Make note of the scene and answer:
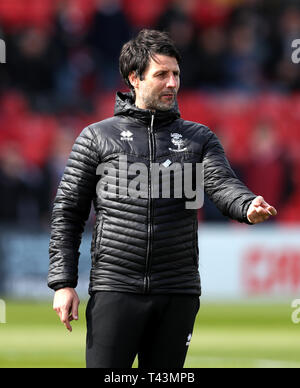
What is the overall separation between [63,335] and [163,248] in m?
7.88

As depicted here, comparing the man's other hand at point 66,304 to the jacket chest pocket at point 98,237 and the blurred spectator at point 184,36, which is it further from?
the blurred spectator at point 184,36

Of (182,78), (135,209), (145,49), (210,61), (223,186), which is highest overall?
(210,61)

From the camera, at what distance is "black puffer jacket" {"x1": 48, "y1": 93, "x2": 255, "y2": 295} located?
488cm

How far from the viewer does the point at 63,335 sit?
1256cm

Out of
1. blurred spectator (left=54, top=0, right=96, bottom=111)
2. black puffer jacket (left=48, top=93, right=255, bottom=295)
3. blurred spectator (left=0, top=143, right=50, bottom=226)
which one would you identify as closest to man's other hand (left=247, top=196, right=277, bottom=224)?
black puffer jacket (left=48, top=93, right=255, bottom=295)

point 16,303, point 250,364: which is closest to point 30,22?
point 16,303

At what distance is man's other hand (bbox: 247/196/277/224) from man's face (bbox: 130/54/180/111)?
0.72 m

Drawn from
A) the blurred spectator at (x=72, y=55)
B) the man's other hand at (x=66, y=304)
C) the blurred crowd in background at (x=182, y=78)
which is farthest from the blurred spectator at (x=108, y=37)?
the man's other hand at (x=66, y=304)

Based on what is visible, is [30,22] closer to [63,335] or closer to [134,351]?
[63,335]

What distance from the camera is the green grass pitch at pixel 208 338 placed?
389 inches

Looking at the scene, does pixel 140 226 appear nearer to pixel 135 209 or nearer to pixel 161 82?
pixel 135 209

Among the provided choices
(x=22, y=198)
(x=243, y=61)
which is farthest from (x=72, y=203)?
(x=243, y=61)

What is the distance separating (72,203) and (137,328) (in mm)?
675

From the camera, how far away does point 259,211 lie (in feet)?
14.9
